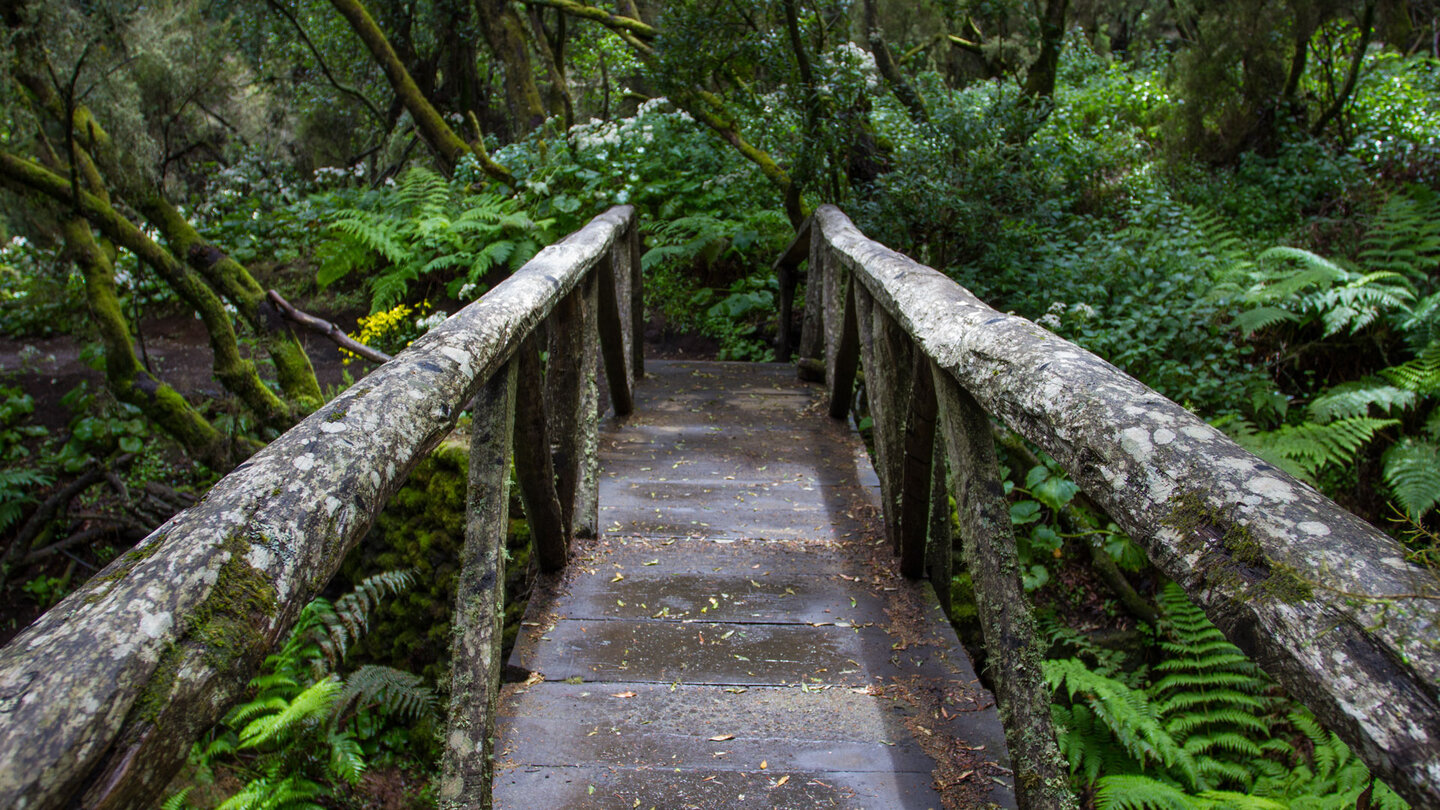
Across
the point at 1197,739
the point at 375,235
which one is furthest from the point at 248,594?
the point at 375,235

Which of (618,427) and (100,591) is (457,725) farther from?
(618,427)

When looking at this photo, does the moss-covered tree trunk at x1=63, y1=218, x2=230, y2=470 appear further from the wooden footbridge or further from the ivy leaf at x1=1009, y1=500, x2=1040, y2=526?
the ivy leaf at x1=1009, y1=500, x2=1040, y2=526

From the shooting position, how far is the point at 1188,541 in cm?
102

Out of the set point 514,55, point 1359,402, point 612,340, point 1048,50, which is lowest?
point 1359,402

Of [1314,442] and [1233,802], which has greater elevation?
[1314,442]

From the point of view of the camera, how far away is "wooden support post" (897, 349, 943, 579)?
2547 millimetres

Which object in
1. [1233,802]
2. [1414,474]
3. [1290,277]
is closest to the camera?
[1233,802]

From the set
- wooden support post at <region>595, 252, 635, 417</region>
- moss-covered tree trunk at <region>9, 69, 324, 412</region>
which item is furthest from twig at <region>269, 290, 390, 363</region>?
wooden support post at <region>595, 252, 635, 417</region>

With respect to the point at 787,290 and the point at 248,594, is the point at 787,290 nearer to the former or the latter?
the point at 787,290

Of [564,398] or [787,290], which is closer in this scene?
[564,398]

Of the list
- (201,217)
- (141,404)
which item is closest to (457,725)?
(141,404)

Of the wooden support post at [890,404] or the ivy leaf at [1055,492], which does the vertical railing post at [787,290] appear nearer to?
the ivy leaf at [1055,492]

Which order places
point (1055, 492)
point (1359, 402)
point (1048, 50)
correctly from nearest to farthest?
point (1055, 492) < point (1359, 402) < point (1048, 50)

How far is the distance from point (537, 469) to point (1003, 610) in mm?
1557
